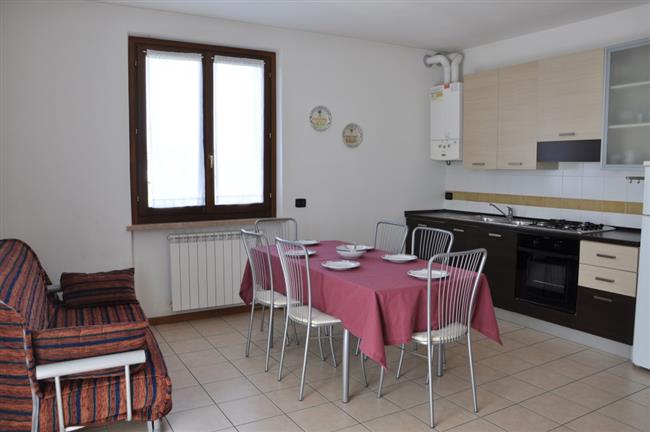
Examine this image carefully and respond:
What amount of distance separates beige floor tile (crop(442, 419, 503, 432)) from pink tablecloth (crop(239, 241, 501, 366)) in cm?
48

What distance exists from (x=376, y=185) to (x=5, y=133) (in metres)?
3.25

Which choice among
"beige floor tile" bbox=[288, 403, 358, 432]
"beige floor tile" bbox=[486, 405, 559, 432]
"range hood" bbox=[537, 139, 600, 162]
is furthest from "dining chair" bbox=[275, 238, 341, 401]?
"range hood" bbox=[537, 139, 600, 162]

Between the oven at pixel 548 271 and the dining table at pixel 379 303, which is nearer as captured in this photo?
the dining table at pixel 379 303

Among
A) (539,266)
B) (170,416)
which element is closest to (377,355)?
(170,416)

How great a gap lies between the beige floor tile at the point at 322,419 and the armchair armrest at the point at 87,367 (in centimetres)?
90

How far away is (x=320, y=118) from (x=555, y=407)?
3.12 meters

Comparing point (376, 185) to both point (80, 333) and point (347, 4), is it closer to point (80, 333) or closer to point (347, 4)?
point (347, 4)

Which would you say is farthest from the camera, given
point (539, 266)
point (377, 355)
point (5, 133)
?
point (539, 266)

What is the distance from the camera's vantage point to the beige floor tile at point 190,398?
9.74 feet

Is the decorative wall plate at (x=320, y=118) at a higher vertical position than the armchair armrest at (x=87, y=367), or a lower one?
higher

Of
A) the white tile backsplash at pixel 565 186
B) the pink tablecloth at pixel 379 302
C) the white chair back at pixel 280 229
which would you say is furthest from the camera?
the white chair back at pixel 280 229

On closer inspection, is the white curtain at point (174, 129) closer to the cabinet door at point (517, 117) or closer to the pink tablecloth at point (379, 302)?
the pink tablecloth at point (379, 302)

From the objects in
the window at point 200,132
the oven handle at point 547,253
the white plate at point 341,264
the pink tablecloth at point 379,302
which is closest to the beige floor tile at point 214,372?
the pink tablecloth at point 379,302

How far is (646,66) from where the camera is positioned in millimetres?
3797
